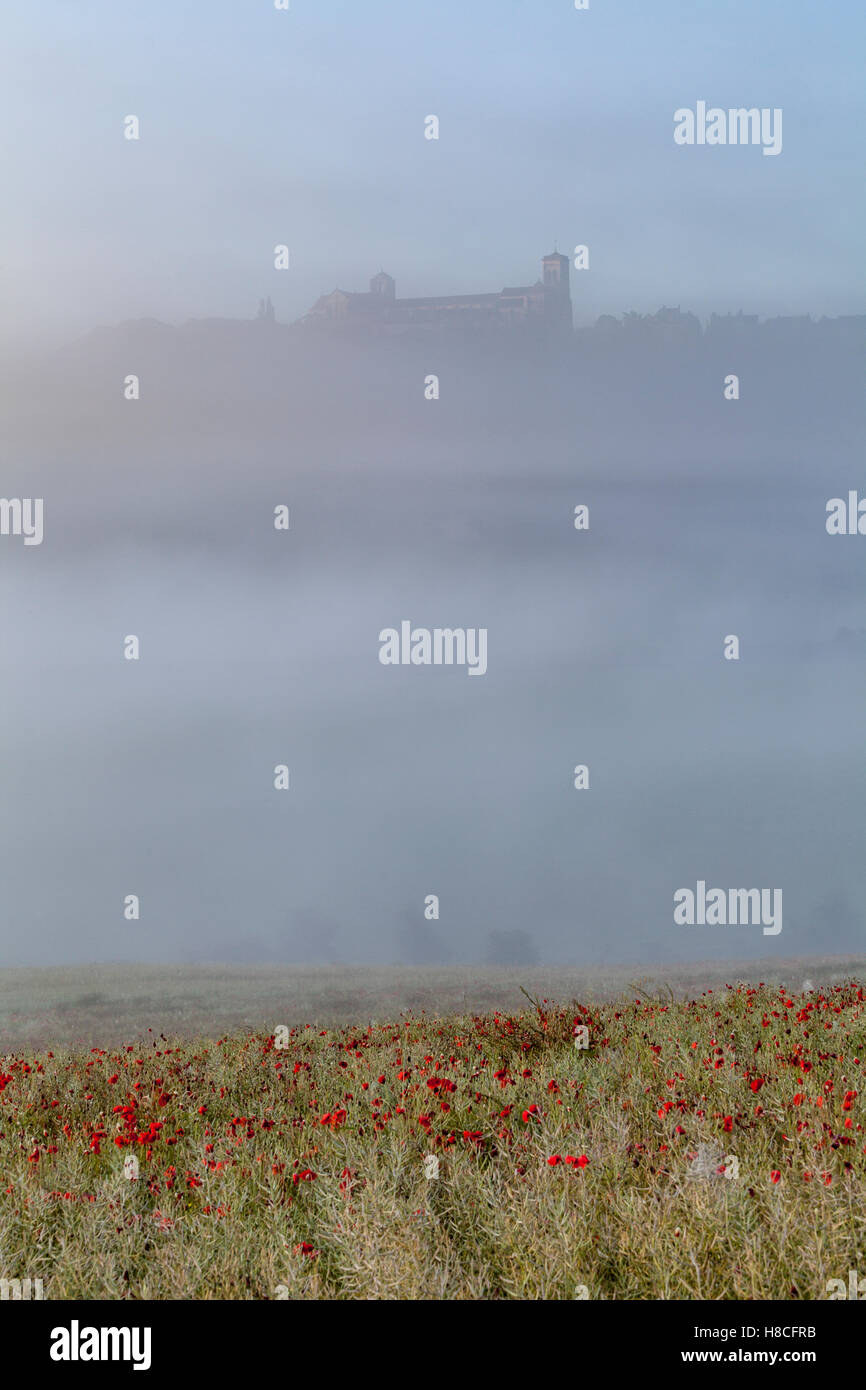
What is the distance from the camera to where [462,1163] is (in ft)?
20.8

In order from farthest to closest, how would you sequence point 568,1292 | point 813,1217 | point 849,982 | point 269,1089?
1. point 849,982
2. point 269,1089
3. point 813,1217
4. point 568,1292

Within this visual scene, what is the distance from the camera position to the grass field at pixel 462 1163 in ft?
16.5

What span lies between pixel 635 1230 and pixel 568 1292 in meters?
0.50

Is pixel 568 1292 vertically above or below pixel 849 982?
below

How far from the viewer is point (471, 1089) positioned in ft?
26.5

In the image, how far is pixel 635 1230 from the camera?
5109 mm

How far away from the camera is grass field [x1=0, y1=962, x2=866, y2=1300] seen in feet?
16.5
